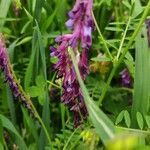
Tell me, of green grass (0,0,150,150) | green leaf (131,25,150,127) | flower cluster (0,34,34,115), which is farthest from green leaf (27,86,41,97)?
green leaf (131,25,150,127)

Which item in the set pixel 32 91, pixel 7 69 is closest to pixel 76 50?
pixel 7 69

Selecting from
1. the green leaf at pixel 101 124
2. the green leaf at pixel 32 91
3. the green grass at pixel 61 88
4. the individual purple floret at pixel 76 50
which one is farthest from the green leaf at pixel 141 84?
the green leaf at pixel 101 124

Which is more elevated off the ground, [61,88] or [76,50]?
[76,50]

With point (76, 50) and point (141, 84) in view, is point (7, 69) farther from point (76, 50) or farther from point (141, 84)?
point (141, 84)

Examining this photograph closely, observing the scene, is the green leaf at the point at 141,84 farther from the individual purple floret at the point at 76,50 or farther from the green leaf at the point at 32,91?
the green leaf at the point at 32,91

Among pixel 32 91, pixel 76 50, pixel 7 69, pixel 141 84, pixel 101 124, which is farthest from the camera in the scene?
pixel 32 91

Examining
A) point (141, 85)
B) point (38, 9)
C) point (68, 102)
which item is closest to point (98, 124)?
point (68, 102)

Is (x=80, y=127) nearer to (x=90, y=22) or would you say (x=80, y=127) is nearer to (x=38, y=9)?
(x=90, y=22)

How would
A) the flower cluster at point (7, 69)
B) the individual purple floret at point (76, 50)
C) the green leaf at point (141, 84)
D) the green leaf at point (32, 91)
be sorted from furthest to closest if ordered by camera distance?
the green leaf at point (32, 91), the green leaf at point (141, 84), the flower cluster at point (7, 69), the individual purple floret at point (76, 50)
